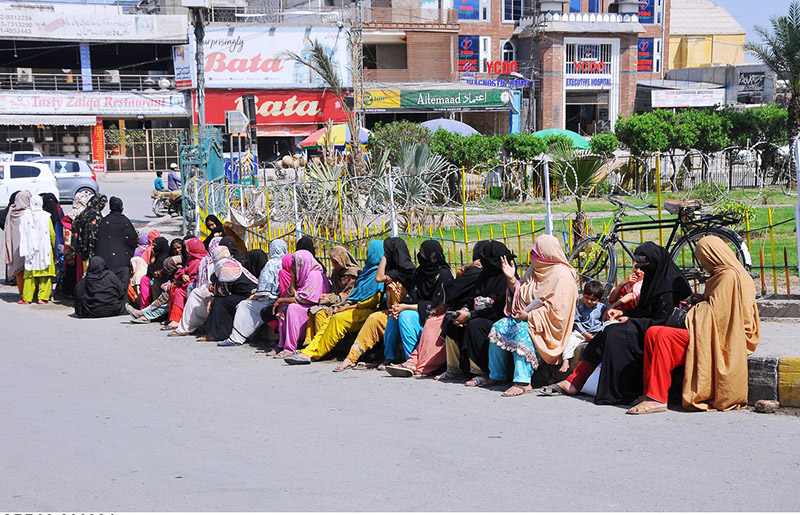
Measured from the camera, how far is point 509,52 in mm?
45625

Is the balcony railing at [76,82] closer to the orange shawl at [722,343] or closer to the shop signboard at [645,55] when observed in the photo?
the shop signboard at [645,55]

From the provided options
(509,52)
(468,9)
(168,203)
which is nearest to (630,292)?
(168,203)

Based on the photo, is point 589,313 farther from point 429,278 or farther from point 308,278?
point 308,278

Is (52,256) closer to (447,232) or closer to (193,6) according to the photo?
(193,6)

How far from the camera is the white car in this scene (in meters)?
23.3

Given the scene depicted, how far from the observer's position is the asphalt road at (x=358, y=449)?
13.6 feet

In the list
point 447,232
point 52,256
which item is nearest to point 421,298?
point 447,232

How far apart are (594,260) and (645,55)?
1678 inches

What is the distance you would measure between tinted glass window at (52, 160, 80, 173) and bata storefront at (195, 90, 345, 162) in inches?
347

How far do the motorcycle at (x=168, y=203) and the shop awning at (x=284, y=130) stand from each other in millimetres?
14577

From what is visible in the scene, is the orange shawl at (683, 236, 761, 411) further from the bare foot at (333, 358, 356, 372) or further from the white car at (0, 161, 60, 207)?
the white car at (0, 161, 60, 207)

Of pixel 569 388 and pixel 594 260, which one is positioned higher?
pixel 594 260

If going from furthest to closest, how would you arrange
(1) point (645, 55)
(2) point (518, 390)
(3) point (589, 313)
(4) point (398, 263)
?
(1) point (645, 55), (4) point (398, 263), (3) point (589, 313), (2) point (518, 390)

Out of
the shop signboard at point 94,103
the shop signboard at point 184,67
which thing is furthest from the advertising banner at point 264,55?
the shop signboard at point 94,103
